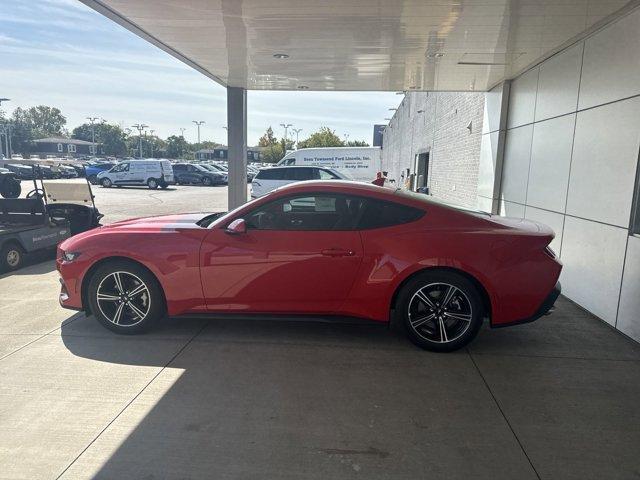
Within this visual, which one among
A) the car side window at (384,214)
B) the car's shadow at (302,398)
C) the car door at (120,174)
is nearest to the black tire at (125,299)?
the car's shadow at (302,398)

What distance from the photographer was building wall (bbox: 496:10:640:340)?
4.93 m

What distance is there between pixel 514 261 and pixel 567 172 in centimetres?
297

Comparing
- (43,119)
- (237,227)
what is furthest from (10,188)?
(43,119)

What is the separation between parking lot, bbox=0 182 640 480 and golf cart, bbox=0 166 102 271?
115 inches

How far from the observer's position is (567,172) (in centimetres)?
630

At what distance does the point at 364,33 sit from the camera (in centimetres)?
654

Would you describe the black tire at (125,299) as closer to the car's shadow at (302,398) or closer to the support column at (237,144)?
the car's shadow at (302,398)

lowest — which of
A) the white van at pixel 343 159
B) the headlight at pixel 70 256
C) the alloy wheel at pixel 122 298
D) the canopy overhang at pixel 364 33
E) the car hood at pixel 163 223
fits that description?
the alloy wheel at pixel 122 298

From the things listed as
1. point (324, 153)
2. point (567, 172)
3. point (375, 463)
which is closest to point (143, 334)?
point (375, 463)

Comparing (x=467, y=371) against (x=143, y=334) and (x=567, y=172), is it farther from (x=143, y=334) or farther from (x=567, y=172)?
(x=567, y=172)

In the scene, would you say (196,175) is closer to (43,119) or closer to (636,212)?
(636,212)

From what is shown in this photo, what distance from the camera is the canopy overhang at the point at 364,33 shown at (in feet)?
17.8

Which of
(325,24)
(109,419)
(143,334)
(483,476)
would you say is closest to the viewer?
(483,476)

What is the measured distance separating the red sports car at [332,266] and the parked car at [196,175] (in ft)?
103
